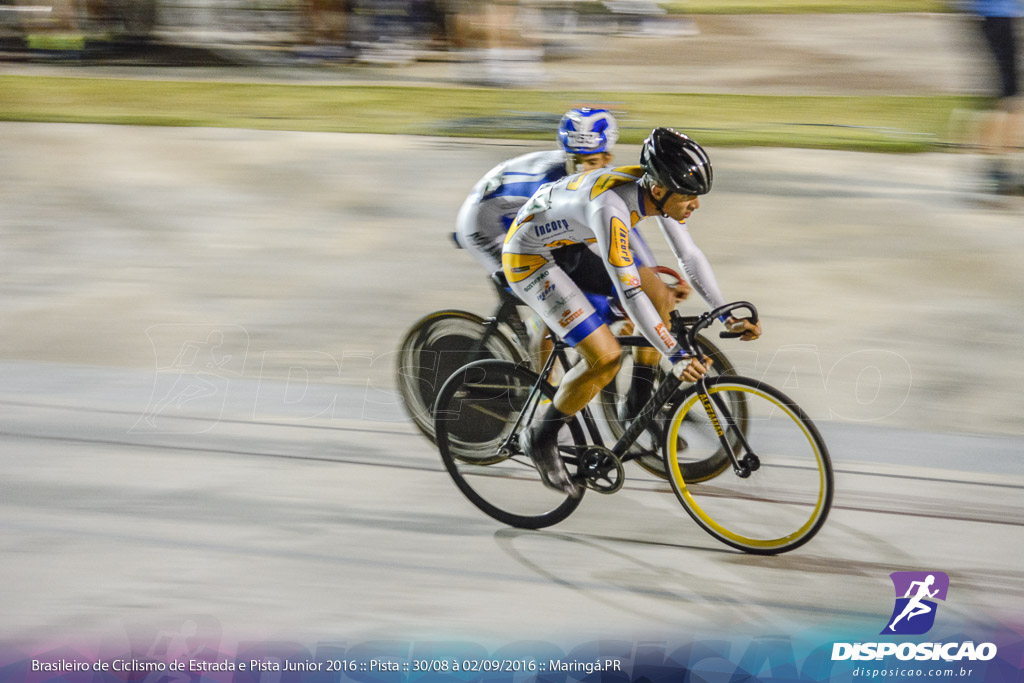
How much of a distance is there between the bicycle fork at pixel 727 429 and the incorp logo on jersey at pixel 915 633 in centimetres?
56

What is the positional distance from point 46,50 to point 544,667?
7026 mm

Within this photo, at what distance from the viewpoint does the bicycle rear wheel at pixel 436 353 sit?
12.2ft

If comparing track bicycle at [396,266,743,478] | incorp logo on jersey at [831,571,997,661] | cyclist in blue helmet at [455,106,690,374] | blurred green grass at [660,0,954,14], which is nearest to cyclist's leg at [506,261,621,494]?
track bicycle at [396,266,743,478]

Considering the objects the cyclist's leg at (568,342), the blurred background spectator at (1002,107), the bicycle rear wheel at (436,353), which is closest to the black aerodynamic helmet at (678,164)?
the cyclist's leg at (568,342)

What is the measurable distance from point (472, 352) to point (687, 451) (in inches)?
36.4

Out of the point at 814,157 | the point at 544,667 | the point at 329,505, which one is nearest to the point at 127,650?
the point at 329,505

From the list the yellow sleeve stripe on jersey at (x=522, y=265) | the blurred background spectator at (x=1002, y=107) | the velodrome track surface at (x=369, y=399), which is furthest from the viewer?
the blurred background spectator at (x=1002, y=107)

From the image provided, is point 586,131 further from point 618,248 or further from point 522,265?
point 618,248

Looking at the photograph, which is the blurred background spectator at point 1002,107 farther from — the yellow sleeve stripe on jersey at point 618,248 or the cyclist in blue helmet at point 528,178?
the yellow sleeve stripe on jersey at point 618,248

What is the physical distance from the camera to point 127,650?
2877 millimetres

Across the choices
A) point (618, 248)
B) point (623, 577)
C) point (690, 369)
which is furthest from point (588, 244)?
point (623, 577)

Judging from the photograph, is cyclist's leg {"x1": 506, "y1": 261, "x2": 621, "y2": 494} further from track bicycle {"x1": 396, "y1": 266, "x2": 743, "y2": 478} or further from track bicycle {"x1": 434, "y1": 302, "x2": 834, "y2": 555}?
track bicycle {"x1": 396, "y1": 266, "x2": 743, "y2": 478}

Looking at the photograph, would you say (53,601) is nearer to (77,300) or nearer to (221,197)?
(77,300)

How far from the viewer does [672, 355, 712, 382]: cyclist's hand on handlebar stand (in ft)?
9.37
